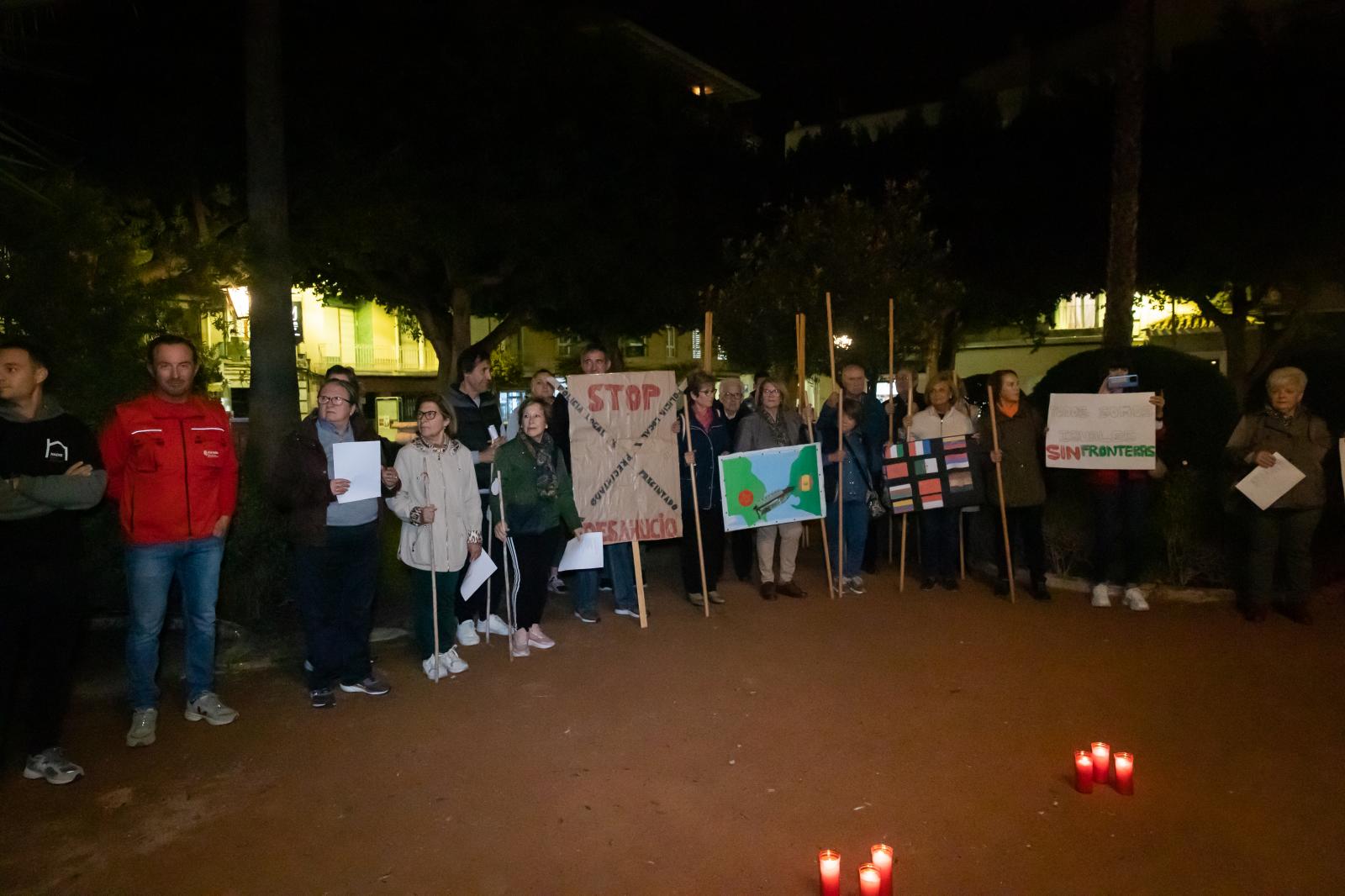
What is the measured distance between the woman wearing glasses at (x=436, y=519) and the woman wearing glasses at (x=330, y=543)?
0.19 m

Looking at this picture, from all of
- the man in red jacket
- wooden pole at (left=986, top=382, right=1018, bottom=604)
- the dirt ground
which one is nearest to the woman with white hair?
the dirt ground

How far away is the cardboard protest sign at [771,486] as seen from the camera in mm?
7438

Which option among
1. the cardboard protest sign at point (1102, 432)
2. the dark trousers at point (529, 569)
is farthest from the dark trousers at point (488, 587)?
the cardboard protest sign at point (1102, 432)

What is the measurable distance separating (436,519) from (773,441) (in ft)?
10.6

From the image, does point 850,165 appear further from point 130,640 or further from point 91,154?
point 130,640

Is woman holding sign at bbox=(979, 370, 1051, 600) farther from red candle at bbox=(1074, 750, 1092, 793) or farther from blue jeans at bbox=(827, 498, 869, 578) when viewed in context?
red candle at bbox=(1074, 750, 1092, 793)

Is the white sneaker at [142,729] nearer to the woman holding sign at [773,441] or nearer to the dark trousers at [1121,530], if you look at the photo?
the woman holding sign at [773,441]

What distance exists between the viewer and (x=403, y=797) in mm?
4148

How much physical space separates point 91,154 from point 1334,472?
15.2 metres

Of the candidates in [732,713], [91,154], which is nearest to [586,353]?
[732,713]

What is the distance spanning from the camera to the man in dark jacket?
6695mm

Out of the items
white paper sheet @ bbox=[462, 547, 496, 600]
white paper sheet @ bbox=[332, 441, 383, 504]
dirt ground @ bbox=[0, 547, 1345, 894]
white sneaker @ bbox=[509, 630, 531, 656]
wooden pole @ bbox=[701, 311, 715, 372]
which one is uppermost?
wooden pole @ bbox=[701, 311, 715, 372]

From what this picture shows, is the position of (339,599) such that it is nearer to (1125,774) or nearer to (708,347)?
(708,347)

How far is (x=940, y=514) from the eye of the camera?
8.03 metres
